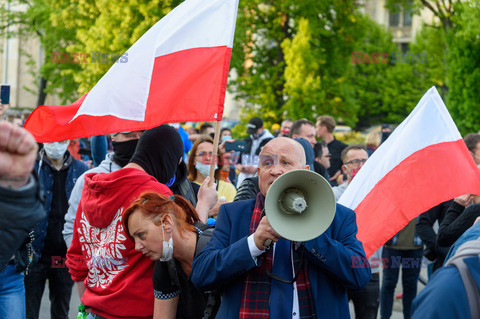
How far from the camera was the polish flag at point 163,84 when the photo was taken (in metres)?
4.41

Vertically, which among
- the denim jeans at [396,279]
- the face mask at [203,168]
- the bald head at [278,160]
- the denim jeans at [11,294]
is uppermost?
the bald head at [278,160]

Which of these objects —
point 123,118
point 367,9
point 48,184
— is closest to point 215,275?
point 123,118

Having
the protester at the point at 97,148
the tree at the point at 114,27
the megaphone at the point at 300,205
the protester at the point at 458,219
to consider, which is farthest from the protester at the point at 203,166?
the tree at the point at 114,27

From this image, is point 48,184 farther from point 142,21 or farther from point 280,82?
point 280,82

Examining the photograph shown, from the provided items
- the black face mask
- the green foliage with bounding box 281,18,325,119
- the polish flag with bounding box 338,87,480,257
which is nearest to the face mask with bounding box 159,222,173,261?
the black face mask

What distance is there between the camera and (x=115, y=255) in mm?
3881

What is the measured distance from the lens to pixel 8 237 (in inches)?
77.8

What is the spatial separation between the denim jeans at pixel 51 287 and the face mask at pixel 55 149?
3.22 ft

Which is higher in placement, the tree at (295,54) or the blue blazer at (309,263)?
the tree at (295,54)

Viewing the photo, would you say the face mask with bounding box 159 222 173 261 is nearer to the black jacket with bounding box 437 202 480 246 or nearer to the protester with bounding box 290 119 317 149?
the black jacket with bounding box 437 202 480 246

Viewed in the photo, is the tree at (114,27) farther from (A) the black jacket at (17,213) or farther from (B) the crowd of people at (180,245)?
(A) the black jacket at (17,213)

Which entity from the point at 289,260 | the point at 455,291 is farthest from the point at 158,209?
the point at 455,291

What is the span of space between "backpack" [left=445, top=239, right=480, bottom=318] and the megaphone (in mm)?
937

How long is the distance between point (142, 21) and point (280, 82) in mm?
9053
